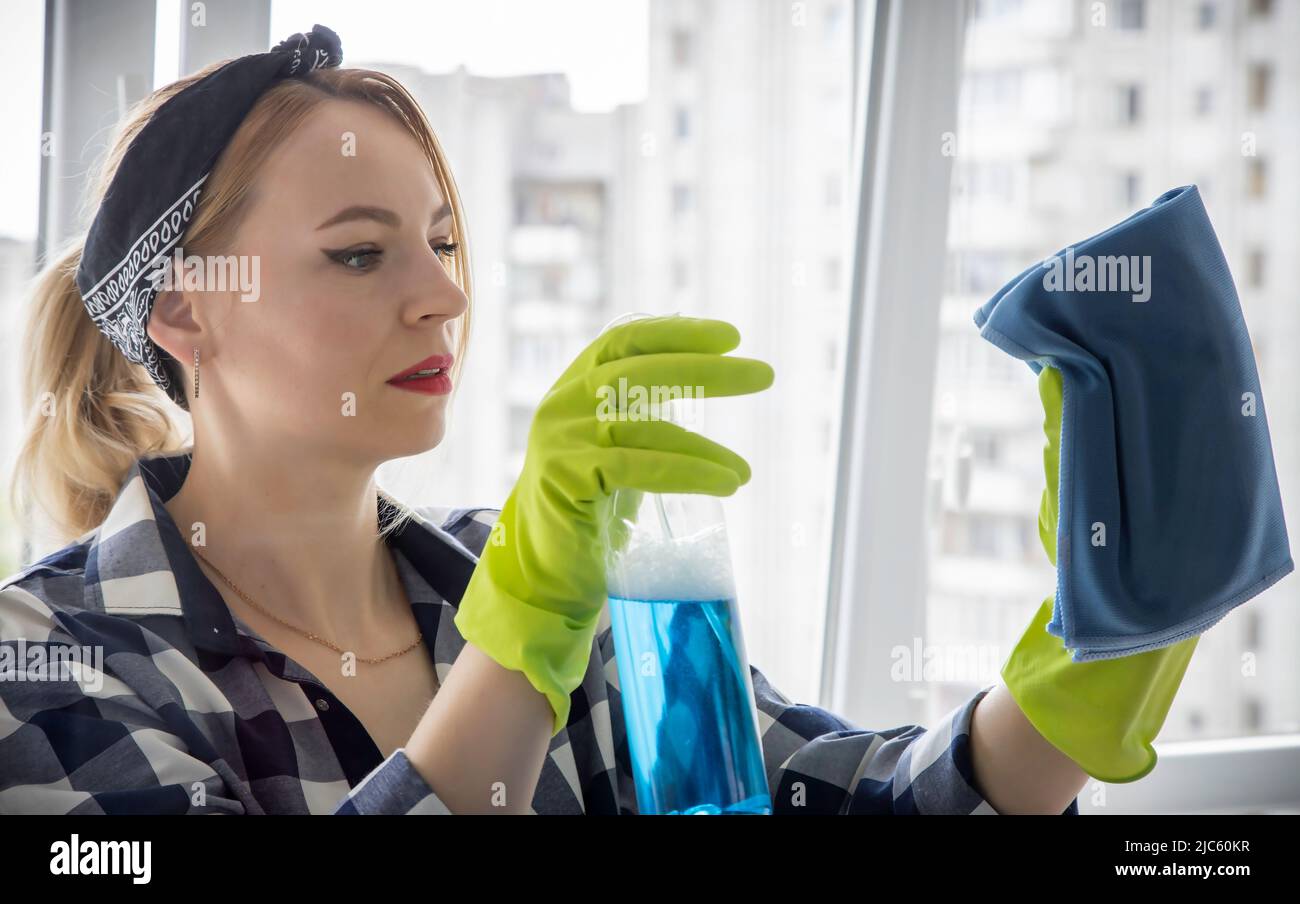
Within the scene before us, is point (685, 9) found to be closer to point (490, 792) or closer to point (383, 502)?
point (383, 502)

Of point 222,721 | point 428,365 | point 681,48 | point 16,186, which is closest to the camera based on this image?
point 222,721

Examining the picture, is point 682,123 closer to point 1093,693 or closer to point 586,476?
point 586,476

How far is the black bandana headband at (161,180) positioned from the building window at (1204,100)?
1.21 m

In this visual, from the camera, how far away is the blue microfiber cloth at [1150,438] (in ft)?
2.25

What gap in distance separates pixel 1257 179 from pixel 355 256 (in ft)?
4.20

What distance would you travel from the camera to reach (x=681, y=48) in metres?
1.28

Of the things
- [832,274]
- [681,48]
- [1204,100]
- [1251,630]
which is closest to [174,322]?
[681,48]

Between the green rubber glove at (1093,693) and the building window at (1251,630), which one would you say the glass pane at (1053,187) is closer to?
the building window at (1251,630)

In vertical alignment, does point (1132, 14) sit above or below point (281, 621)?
above

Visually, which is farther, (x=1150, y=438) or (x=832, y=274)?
(x=832, y=274)

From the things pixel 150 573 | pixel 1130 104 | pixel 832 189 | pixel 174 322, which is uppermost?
pixel 1130 104

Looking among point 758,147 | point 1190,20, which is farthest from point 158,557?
point 1190,20
